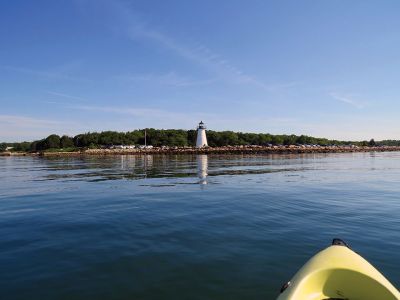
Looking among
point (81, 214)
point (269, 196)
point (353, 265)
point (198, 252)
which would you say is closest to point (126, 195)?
point (81, 214)

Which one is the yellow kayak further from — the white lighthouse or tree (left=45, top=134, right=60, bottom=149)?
tree (left=45, top=134, right=60, bottom=149)

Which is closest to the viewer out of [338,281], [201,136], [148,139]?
[338,281]

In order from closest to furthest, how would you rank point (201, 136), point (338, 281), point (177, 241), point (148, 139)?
1. point (338, 281)
2. point (177, 241)
3. point (201, 136)
4. point (148, 139)

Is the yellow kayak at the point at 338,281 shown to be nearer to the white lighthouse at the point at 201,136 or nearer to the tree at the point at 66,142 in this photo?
the white lighthouse at the point at 201,136

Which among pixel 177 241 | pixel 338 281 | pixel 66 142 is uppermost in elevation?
pixel 66 142

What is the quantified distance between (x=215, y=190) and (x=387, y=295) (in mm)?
17988

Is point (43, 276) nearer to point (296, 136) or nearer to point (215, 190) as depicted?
point (215, 190)

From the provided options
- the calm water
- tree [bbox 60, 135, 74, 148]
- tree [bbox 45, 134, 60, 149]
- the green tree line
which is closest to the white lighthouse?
the green tree line

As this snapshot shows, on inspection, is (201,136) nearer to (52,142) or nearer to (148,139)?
(148,139)

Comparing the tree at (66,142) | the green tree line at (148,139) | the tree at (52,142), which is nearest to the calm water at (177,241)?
the green tree line at (148,139)

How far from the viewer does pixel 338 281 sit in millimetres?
6223

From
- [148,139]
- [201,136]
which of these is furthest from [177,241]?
[148,139]

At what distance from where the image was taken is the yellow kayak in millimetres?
5789

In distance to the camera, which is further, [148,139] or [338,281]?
[148,139]
